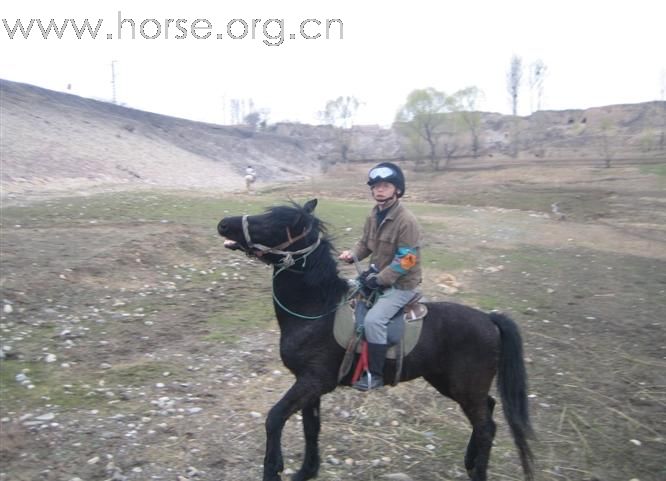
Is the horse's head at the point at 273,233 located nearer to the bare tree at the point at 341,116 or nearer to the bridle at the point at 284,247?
the bridle at the point at 284,247

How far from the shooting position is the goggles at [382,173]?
447 cm

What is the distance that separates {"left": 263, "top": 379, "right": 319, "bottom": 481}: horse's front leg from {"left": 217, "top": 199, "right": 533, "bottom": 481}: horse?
10 mm

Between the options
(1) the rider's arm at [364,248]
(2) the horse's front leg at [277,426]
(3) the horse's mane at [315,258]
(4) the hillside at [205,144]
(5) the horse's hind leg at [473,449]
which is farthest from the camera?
(4) the hillside at [205,144]

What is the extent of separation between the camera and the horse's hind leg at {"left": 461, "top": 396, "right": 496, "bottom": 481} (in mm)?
4535

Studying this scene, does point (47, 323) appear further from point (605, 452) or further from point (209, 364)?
point (605, 452)

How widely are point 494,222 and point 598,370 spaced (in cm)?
1292

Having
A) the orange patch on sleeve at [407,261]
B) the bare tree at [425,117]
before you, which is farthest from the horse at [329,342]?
the bare tree at [425,117]

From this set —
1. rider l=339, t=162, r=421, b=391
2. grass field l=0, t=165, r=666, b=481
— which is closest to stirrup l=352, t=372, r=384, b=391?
rider l=339, t=162, r=421, b=391

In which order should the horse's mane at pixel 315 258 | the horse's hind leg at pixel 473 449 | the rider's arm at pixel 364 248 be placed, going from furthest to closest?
the rider's arm at pixel 364 248
the horse's hind leg at pixel 473 449
the horse's mane at pixel 315 258

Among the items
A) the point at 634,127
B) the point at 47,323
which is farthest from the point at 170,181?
the point at 634,127

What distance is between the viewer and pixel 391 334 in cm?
442

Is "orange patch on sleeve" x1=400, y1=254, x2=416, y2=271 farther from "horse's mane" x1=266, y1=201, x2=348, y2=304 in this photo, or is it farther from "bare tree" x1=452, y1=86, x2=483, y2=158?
"bare tree" x1=452, y1=86, x2=483, y2=158

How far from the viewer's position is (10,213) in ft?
45.5

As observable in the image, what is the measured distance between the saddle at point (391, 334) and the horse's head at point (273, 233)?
615 millimetres
